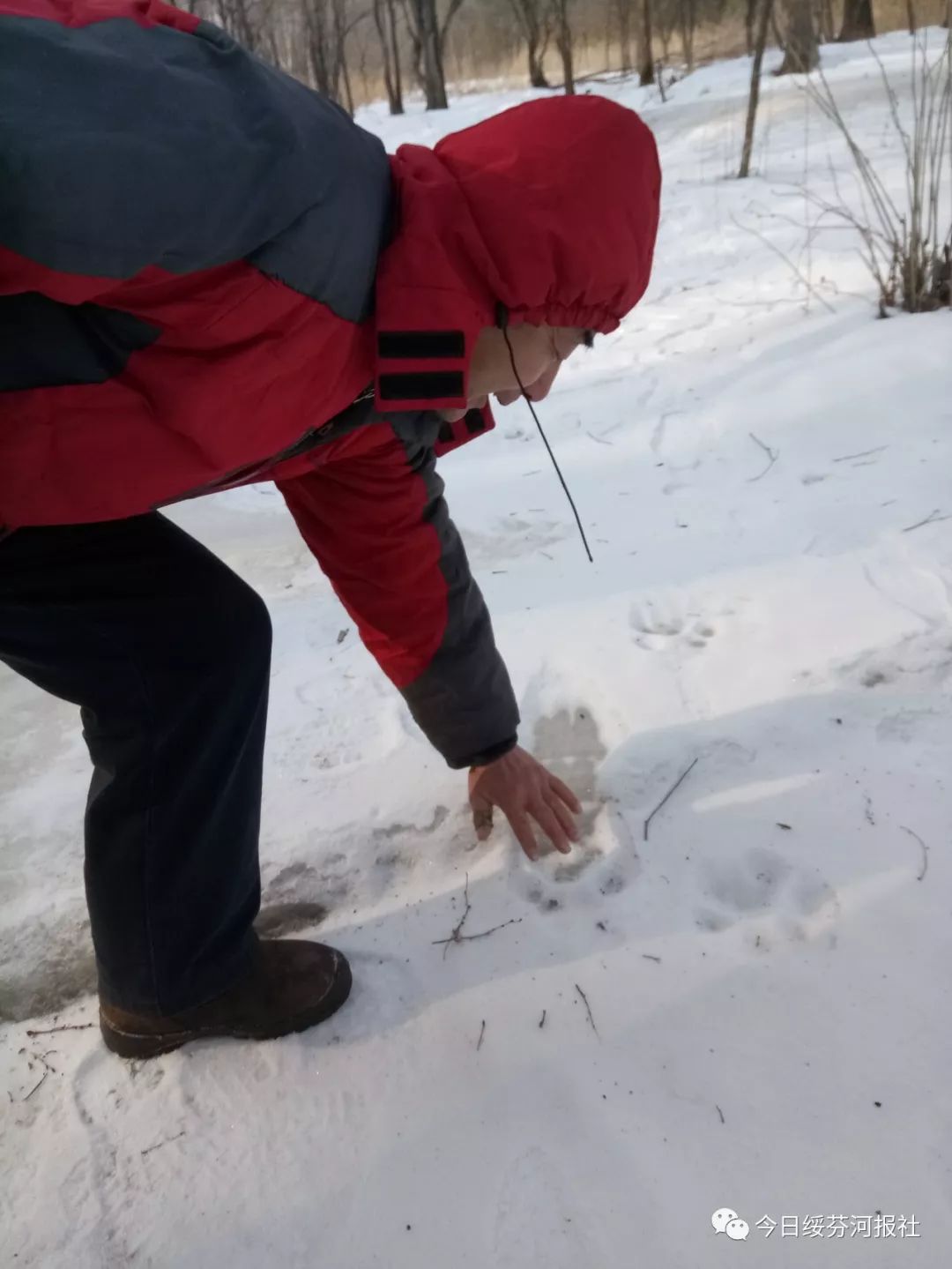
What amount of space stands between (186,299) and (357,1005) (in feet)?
2.69

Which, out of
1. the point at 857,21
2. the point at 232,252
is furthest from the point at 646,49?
the point at 232,252

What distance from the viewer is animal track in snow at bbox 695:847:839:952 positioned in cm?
106

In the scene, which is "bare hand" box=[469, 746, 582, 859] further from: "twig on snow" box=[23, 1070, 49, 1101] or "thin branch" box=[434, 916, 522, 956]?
"twig on snow" box=[23, 1070, 49, 1101]

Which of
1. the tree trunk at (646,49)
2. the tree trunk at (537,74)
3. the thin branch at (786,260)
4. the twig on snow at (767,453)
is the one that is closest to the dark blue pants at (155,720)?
the twig on snow at (767,453)

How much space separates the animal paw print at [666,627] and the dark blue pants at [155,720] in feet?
2.91

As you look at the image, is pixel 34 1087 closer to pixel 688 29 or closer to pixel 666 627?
pixel 666 627

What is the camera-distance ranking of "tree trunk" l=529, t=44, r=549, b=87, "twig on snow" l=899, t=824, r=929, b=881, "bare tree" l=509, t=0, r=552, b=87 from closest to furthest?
1. "twig on snow" l=899, t=824, r=929, b=881
2. "bare tree" l=509, t=0, r=552, b=87
3. "tree trunk" l=529, t=44, r=549, b=87

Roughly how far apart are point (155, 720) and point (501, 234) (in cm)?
55

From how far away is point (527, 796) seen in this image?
1.17 m

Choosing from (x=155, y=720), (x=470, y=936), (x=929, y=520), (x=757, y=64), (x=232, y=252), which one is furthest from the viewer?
(x=757, y=64)

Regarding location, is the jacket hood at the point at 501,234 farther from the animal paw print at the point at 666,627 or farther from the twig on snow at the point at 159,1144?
the animal paw print at the point at 666,627

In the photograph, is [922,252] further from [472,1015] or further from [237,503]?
[472,1015]

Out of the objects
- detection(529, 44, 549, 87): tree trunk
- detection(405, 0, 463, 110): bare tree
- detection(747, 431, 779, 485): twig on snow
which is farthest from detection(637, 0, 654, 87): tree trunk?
detection(747, 431, 779, 485): twig on snow

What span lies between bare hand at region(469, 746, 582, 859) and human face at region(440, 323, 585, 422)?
1.62ft
